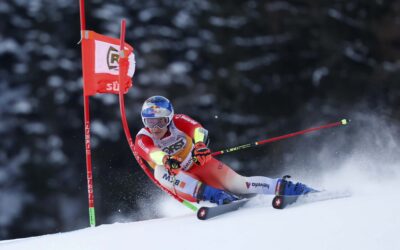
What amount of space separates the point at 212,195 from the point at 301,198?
672 mm

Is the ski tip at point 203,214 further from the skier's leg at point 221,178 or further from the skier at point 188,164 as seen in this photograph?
the skier's leg at point 221,178

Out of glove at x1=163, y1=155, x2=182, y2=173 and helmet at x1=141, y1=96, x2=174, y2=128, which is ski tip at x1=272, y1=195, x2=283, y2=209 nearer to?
glove at x1=163, y1=155, x2=182, y2=173

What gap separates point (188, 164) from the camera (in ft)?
15.5

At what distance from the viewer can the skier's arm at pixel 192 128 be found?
455 cm

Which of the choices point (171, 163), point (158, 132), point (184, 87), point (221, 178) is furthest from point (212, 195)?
point (184, 87)

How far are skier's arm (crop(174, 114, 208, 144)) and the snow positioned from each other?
0.62 meters

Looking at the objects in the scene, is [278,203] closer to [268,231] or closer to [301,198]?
[301,198]

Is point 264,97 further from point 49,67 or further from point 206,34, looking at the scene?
point 49,67

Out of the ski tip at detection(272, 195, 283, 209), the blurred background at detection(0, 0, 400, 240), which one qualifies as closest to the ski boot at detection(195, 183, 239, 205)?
the ski tip at detection(272, 195, 283, 209)

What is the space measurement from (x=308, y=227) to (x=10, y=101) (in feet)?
31.9

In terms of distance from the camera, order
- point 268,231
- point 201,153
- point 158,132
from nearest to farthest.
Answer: point 268,231 → point 201,153 → point 158,132

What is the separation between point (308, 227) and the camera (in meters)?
3.00

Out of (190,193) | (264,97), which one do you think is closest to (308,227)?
(190,193)

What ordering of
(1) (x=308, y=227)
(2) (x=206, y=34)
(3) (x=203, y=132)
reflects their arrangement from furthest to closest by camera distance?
(2) (x=206, y=34)
(3) (x=203, y=132)
(1) (x=308, y=227)
